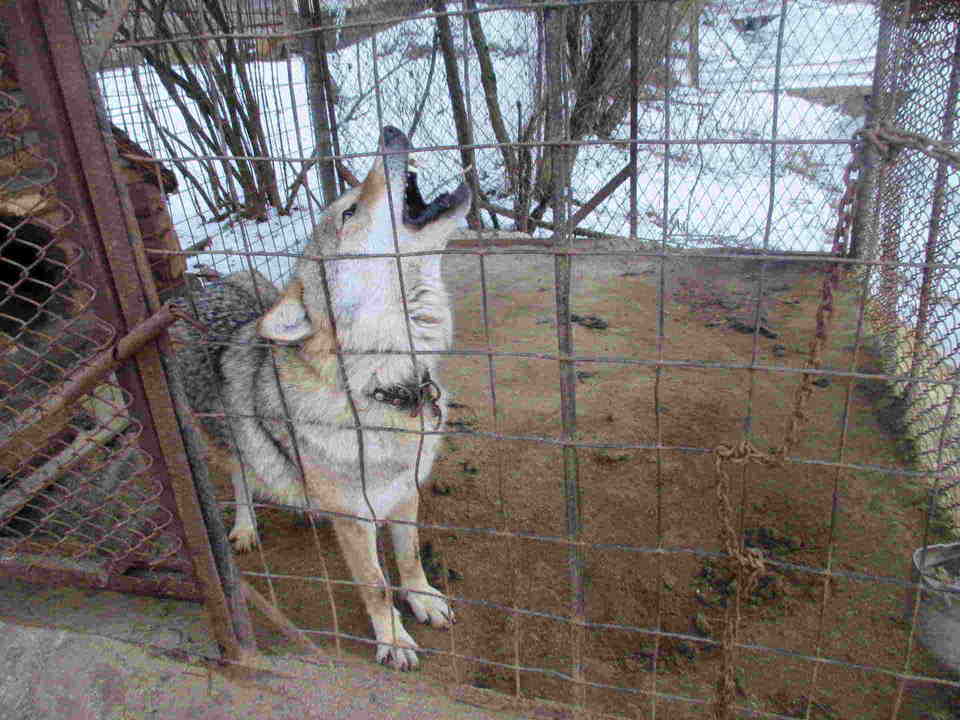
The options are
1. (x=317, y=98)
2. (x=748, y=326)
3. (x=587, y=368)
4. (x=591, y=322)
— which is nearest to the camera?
(x=317, y=98)

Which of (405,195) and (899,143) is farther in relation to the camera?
(405,195)

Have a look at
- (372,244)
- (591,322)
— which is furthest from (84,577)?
(591,322)

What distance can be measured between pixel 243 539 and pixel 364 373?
5.36 ft

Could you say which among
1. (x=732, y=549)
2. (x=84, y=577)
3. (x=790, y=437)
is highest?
(x=790, y=437)

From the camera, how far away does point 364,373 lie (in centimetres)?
247

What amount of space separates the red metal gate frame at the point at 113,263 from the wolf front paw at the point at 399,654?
1.86 feet

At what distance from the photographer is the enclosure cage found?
5.70 feet

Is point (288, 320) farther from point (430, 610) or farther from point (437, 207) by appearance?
point (430, 610)

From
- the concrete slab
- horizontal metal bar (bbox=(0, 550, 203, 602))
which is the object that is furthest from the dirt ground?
horizontal metal bar (bbox=(0, 550, 203, 602))

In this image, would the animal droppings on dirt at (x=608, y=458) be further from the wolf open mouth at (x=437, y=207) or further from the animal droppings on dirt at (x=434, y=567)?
the wolf open mouth at (x=437, y=207)

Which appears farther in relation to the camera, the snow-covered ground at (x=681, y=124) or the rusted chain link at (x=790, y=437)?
the snow-covered ground at (x=681, y=124)

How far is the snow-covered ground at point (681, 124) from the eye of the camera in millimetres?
5598

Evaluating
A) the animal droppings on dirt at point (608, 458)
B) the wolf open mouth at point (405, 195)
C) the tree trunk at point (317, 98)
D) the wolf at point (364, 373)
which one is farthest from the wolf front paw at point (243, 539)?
the tree trunk at point (317, 98)

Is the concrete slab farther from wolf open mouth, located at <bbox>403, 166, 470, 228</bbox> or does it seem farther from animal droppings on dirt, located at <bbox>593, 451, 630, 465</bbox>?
animal droppings on dirt, located at <bbox>593, 451, 630, 465</bbox>
